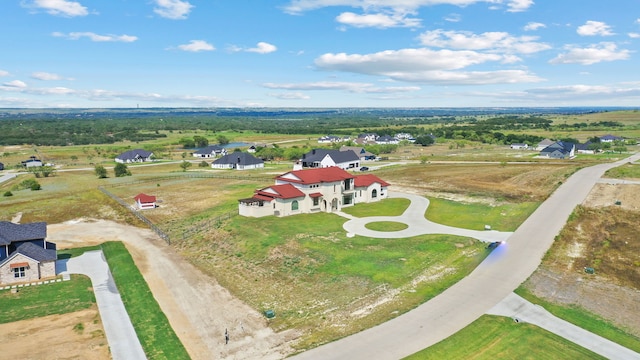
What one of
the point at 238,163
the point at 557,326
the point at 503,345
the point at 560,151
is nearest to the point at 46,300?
the point at 503,345

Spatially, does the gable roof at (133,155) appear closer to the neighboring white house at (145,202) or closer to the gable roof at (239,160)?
the gable roof at (239,160)

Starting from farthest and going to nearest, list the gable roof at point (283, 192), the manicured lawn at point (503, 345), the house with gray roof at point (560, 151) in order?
the house with gray roof at point (560, 151)
the gable roof at point (283, 192)
the manicured lawn at point (503, 345)

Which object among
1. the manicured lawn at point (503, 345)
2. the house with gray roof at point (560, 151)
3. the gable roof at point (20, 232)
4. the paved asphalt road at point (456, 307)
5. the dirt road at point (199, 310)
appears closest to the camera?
the manicured lawn at point (503, 345)

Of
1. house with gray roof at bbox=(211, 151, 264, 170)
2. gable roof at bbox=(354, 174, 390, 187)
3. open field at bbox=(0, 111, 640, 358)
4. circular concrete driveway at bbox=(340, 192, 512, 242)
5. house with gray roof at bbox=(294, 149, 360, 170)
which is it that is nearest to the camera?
open field at bbox=(0, 111, 640, 358)

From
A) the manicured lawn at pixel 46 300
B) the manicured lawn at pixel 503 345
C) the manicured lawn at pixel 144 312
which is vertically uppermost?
the manicured lawn at pixel 503 345

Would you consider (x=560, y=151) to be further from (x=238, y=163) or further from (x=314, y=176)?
(x=314, y=176)

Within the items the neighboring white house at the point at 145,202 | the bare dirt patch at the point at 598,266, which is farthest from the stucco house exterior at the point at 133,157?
the bare dirt patch at the point at 598,266

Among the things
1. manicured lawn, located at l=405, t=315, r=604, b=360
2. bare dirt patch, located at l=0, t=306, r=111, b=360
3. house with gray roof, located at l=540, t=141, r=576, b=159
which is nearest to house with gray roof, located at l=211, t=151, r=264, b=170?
house with gray roof, located at l=540, t=141, r=576, b=159

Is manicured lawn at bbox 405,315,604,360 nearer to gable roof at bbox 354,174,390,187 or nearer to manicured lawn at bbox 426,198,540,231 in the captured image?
manicured lawn at bbox 426,198,540,231

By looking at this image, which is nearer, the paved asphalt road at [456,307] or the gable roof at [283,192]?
the paved asphalt road at [456,307]
